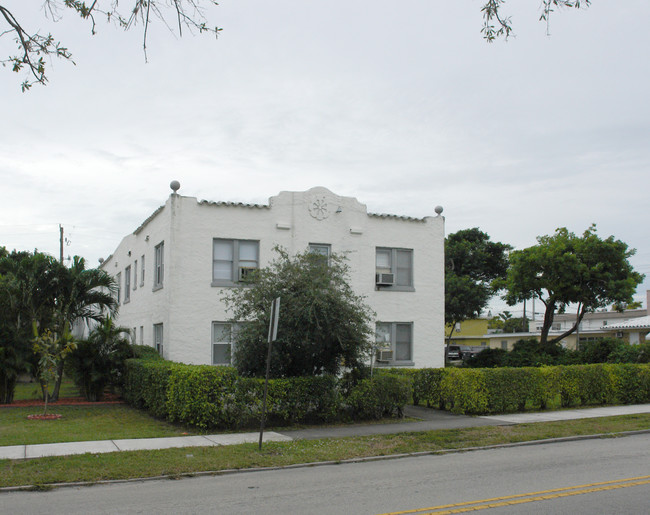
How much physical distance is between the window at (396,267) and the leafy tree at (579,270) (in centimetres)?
1165

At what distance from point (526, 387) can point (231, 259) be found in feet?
30.9

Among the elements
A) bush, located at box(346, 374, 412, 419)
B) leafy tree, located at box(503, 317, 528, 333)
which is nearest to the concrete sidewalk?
bush, located at box(346, 374, 412, 419)

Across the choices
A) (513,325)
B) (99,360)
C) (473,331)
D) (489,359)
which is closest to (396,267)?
(99,360)

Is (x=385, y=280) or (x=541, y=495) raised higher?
(x=385, y=280)

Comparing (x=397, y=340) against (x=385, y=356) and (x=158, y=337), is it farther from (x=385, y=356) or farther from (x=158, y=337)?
(x=158, y=337)

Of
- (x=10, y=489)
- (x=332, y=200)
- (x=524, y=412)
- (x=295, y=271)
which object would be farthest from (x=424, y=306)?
(x=10, y=489)

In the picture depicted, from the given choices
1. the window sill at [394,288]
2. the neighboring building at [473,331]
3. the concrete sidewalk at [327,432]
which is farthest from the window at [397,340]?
the neighboring building at [473,331]

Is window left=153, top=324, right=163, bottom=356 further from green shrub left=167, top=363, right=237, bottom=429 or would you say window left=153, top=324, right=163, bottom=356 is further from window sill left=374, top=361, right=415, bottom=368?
green shrub left=167, top=363, right=237, bottom=429

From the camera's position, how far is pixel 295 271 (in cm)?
1476

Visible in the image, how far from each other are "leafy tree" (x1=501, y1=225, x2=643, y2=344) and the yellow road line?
23.8 metres

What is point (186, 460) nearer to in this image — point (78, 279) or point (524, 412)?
point (524, 412)

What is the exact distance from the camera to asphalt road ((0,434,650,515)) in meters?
7.50

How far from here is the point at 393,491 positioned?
841 cm

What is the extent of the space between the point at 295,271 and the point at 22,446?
6349 millimetres
